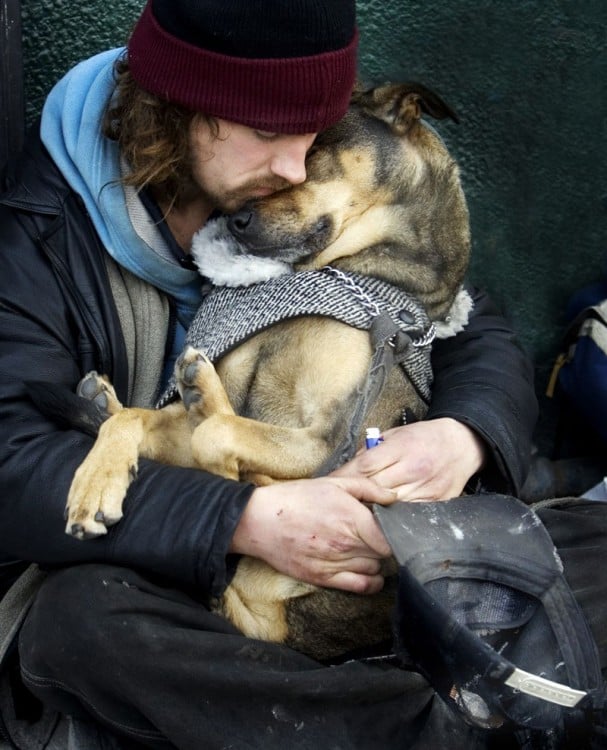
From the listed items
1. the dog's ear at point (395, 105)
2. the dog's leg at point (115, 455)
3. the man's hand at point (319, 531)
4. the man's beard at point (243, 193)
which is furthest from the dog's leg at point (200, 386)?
the dog's ear at point (395, 105)

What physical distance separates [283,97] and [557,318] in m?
1.87

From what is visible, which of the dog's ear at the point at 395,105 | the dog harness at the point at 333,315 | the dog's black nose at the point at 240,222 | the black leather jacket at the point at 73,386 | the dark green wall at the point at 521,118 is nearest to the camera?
the black leather jacket at the point at 73,386

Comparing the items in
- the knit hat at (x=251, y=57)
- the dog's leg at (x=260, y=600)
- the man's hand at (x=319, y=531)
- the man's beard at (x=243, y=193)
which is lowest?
the dog's leg at (x=260, y=600)

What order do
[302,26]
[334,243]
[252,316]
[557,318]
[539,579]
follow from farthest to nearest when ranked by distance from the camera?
[557,318] → [334,243] → [252,316] → [302,26] → [539,579]

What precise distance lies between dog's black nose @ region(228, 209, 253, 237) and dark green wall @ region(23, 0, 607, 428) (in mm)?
1082

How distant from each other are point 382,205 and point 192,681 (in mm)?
1312

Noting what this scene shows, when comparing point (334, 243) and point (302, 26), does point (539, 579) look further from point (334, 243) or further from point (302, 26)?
point (302, 26)

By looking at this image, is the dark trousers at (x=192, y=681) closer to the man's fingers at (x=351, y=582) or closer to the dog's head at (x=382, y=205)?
the man's fingers at (x=351, y=582)

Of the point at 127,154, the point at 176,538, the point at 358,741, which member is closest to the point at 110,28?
the point at 127,154

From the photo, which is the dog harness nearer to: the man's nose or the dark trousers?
the man's nose

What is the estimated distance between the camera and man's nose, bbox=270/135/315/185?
2529 mm

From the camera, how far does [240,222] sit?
8.50ft

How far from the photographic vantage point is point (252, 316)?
252 centimetres

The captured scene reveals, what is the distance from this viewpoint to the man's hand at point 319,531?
2.26 m
